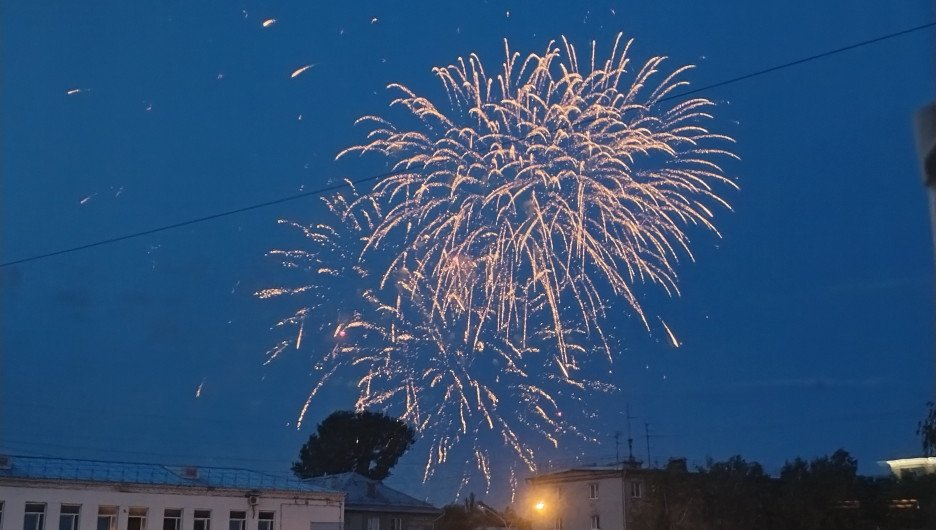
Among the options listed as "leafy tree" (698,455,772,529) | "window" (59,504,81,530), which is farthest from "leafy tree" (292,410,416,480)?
"window" (59,504,81,530)

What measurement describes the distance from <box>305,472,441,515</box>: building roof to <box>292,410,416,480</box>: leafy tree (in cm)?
2434

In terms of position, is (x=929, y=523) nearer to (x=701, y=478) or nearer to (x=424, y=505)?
(x=701, y=478)

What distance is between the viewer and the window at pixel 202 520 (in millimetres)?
36194

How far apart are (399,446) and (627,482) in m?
28.6

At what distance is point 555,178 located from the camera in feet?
80.6

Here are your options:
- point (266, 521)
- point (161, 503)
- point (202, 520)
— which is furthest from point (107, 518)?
point (266, 521)

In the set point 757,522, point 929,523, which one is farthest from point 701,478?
point 929,523

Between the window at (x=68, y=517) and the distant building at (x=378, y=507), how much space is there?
52.3ft

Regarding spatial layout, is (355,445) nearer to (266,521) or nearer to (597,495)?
(597,495)

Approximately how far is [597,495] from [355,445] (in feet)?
92.8

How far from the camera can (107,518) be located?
33750 mm

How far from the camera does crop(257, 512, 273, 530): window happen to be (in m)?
38.0

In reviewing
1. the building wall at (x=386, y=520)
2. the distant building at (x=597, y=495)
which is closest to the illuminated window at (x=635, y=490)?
the distant building at (x=597, y=495)

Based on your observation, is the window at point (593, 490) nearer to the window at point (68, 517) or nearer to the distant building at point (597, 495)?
the distant building at point (597, 495)
